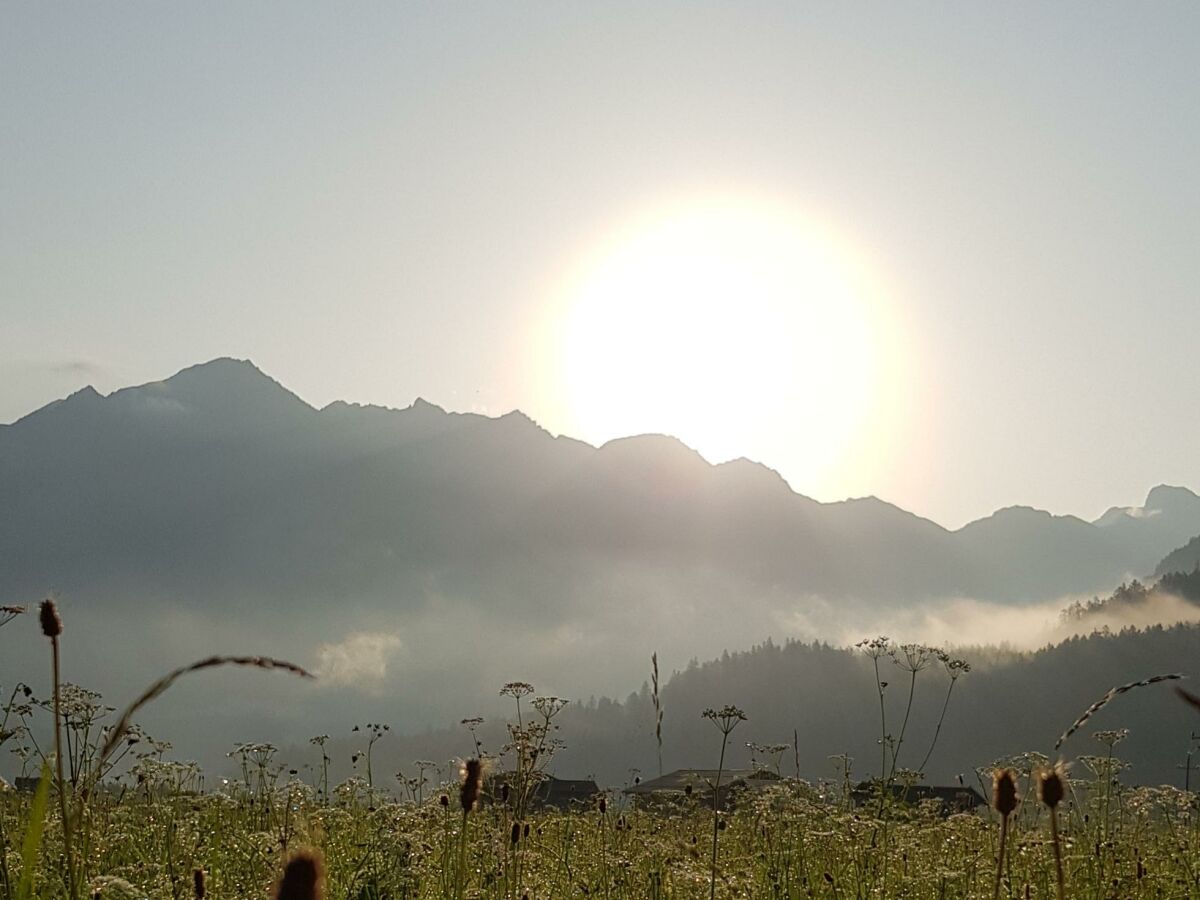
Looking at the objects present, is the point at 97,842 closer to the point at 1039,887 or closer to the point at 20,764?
the point at 20,764

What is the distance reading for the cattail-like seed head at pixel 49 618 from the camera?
2.28 metres

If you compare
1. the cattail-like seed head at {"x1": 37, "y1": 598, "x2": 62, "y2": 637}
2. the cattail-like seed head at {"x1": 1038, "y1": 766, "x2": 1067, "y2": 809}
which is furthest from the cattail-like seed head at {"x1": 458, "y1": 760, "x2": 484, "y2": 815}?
the cattail-like seed head at {"x1": 1038, "y1": 766, "x2": 1067, "y2": 809}

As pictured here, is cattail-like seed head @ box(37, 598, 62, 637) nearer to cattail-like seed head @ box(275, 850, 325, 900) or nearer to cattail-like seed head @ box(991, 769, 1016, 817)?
cattail-like seed head @ box(275, 850, 325, 900)

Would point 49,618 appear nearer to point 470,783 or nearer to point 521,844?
point 470,783

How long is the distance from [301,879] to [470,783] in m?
2.10

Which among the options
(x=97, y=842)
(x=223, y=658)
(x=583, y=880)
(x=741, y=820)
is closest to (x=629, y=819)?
(x=741, y=820)

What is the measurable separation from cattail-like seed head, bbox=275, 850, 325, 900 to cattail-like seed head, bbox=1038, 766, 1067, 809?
4.87ft

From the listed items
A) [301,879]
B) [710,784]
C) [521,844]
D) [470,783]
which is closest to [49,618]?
[301,879]

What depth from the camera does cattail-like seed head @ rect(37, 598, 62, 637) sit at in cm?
228

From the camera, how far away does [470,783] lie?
3.39m

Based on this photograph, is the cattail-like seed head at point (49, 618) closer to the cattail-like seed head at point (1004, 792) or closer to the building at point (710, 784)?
the cattail-like seed head at point (1004, 792)

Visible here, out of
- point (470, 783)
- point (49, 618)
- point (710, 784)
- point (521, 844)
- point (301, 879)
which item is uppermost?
point (49, 618)

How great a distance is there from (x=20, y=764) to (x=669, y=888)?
6.52m

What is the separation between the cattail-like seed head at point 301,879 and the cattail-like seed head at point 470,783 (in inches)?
76.9
